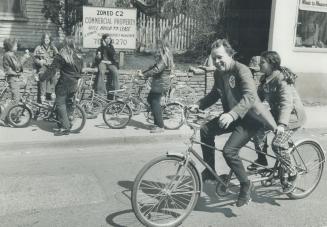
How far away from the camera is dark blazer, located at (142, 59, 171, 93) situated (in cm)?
809

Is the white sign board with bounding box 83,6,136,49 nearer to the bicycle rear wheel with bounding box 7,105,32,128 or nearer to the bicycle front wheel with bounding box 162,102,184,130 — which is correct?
the bicycle front wheel with bounding box 162,102,184,130

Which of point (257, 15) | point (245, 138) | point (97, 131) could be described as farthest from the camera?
point (257, 15)

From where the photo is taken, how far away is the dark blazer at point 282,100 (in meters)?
5.03

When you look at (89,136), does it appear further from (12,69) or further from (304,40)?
(304,40)

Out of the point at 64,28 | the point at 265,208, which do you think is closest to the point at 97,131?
the point at 265,208

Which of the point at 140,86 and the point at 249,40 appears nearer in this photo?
the point at 140,86

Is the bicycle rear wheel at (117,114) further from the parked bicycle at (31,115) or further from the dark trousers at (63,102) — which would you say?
the dark trousers at (63,102)

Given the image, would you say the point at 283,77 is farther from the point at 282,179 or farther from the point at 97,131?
the point at 97,131

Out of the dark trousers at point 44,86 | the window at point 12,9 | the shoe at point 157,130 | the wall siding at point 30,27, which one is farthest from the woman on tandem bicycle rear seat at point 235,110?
the window at point 12,9

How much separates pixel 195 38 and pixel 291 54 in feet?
23.4

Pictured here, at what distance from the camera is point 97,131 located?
8.35 m

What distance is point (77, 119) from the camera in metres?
8.40

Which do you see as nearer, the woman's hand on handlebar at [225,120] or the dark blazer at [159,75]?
the woman's hand on handlebar at [225,120]

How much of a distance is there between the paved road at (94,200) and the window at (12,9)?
12.1 meters
